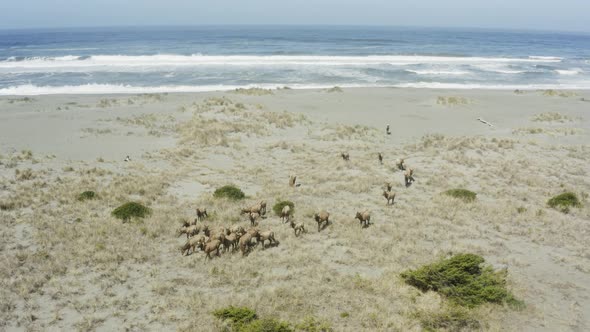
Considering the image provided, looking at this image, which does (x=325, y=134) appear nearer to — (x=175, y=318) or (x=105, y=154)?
(x=105, y=154)

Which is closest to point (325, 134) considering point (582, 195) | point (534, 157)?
point (534, 157)

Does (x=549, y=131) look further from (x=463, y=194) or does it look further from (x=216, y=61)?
(x=216, y=61)

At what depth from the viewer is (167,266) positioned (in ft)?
35.5

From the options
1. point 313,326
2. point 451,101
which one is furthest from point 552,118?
point 313,326

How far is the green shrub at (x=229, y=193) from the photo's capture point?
15.7 meters

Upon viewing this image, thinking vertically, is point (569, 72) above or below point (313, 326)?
above

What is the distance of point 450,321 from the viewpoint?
863 cm

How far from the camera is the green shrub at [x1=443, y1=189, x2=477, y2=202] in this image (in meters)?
15.7

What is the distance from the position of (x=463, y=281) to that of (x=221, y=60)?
6864 cm

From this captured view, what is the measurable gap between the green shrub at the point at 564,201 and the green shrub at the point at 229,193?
38.3 feet

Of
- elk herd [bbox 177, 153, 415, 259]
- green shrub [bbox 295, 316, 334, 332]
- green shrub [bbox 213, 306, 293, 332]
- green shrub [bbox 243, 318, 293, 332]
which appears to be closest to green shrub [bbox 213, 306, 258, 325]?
green shrub [bbox 213, 306, 293, 332]

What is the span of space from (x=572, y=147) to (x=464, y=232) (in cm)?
1532

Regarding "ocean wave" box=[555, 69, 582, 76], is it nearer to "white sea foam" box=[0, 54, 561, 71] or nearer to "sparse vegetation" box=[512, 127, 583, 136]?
"white sea foam" box=[0, 54, 561, 71]

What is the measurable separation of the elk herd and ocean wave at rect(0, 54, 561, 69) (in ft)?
185
